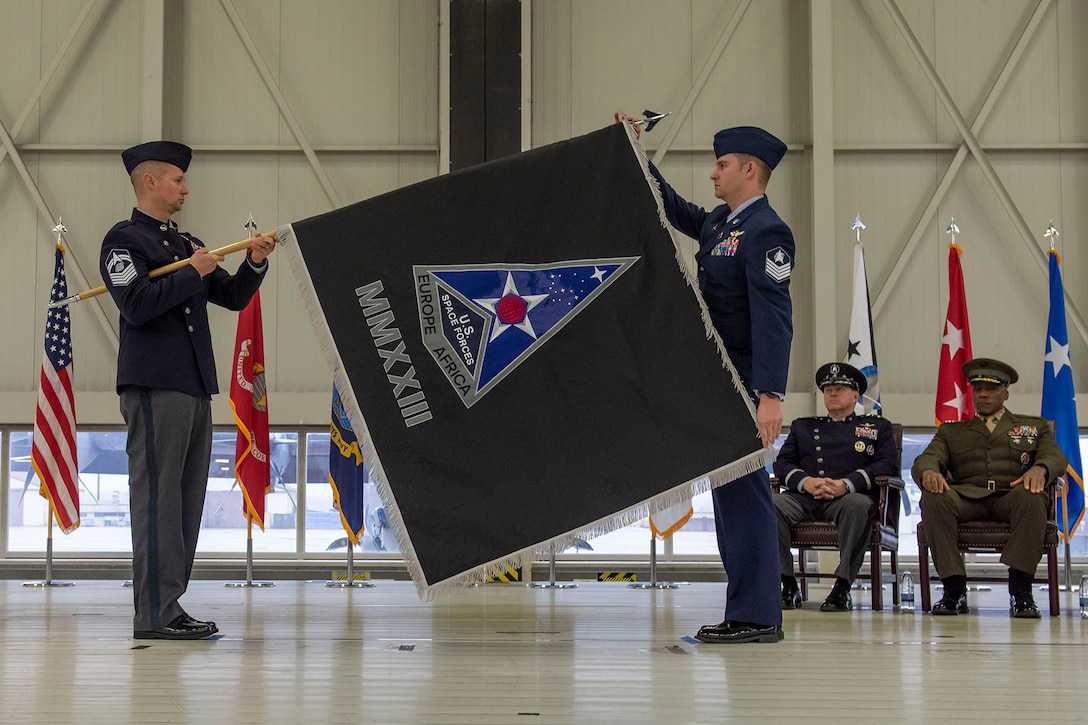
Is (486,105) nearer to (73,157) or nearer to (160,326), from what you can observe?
(73,157)

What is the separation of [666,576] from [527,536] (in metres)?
6.43

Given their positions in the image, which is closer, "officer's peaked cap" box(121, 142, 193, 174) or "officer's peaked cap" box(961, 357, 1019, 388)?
"officer's peaked cap" box(121, 142, 193, 174)

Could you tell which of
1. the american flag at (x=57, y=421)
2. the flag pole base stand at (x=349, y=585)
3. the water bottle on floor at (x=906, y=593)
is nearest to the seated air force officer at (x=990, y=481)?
the water bottle on floor at (x=906, y=593)

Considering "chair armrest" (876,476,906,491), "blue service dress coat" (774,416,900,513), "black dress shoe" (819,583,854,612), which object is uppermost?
"blue service dress coat" (774,416,900,513)

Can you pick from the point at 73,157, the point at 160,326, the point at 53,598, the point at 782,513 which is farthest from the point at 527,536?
the point at 73,157

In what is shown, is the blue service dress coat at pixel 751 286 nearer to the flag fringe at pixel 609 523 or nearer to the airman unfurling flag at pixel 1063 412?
the flag fringe at pixel 609 523

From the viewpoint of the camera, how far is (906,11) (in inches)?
380

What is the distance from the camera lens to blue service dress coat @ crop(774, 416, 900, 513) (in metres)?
4.94

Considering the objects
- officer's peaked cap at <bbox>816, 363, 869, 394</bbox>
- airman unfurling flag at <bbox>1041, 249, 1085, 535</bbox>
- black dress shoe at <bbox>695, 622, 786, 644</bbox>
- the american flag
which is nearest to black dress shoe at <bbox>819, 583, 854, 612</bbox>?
officer's peaked cap at <bbox>816, 363, 869, 394</bbox>

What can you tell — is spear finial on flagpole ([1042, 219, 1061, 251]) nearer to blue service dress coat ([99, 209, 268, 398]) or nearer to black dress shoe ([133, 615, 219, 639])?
blue service dress coat ([99, 209, 268, 398])

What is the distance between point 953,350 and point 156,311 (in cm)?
583

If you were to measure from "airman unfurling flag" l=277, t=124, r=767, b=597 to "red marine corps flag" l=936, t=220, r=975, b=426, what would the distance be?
16.1 feet

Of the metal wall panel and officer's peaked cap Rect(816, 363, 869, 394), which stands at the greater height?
the metal wall panel

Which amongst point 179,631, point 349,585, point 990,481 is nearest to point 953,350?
point 990,481
